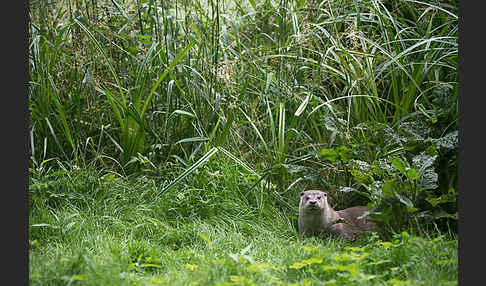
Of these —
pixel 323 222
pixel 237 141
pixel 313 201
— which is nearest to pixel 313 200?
pixel 313 201

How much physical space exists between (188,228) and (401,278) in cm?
162

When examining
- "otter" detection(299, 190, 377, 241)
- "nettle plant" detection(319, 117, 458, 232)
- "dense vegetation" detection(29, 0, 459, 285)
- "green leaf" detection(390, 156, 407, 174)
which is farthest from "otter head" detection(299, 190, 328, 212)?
"green leaf" detection(390, 156, 407, 174)

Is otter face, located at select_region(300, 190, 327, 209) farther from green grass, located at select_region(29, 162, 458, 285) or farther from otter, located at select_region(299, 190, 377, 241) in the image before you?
green grass, located at select_region(29, 162, 458, 285)

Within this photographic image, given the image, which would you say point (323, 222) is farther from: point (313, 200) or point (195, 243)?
point (195, 243)

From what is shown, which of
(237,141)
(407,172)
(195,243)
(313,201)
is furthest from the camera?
(237,141)

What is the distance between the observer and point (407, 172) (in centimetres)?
372

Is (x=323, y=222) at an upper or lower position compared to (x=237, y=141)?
lower

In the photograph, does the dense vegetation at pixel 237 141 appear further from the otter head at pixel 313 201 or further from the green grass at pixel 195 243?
the otter head at pixel 313 201

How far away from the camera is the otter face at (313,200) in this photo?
13.5ft

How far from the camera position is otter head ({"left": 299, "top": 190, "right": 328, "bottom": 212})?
4125mm

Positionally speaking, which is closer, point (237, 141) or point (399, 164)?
point (399, 164)

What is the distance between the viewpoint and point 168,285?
2.98 metres

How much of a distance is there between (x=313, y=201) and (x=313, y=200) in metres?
0.01

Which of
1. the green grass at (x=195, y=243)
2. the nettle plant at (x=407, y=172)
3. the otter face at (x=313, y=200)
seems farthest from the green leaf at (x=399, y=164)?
the otter face at (x=313, y=200)
